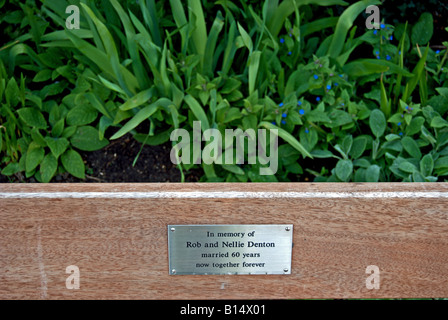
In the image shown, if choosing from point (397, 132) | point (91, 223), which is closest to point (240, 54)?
point (397, 132)

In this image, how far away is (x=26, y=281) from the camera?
3.80 ft

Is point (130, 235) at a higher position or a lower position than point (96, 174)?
lower

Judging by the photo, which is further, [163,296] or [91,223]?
[163,296]

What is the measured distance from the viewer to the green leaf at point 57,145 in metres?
1.16

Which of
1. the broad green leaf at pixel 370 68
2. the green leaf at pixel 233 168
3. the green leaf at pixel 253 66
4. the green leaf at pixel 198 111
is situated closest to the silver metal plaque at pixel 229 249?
the green leaf at pixel 233 168

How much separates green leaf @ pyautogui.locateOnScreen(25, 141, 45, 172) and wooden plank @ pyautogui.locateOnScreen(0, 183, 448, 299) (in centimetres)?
9

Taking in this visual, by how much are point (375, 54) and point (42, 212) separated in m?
0.94

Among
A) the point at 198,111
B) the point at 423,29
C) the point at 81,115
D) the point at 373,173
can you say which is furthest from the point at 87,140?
the point at 423,29

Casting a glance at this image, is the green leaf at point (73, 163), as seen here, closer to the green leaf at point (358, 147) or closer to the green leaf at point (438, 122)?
the green leaf at point (358, 147)

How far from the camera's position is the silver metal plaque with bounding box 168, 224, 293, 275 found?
109cm

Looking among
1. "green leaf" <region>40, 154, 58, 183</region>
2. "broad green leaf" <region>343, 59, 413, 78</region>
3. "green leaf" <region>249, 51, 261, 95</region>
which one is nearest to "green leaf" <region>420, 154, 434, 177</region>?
"broad green leaf" <region>343, 59, 413, 78</region>

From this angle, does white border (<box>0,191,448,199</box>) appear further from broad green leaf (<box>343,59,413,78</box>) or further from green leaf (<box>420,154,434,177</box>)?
broad green leaf (<box>343,59,413,78</box>)

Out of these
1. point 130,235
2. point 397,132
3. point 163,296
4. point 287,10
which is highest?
point 287,10

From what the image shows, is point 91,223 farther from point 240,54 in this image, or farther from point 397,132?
point 397,132
